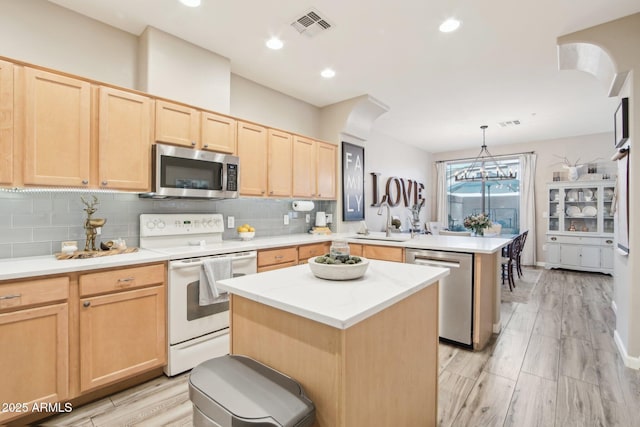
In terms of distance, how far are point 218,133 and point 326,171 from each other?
5.59 ft

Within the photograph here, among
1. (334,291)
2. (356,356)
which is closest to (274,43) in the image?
(334,291)

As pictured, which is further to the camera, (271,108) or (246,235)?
(271,108)

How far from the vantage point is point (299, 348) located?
1.18 meters

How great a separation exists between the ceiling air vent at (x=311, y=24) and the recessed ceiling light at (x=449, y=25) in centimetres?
96

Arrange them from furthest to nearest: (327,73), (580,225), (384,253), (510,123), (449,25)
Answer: (580,225) < (510,123) < (327,73) < (384,253) < (449,25)

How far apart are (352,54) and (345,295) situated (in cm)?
272

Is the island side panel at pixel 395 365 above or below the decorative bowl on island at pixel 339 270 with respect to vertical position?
below

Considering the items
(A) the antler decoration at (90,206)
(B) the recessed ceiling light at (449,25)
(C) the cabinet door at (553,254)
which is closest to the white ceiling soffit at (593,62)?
(B) the recessed ceiling light at (449,25)

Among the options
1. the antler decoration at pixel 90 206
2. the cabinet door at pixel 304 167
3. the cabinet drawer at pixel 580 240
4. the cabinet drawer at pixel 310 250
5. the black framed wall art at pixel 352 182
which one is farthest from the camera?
the cabinet drawer at pixel 580 240

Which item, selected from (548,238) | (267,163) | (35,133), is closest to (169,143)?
(35,133)

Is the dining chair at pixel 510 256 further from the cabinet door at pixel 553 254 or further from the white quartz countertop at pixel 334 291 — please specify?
the white quartz countertop at pixel 334 291

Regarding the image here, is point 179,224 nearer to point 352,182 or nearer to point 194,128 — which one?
point 194,128

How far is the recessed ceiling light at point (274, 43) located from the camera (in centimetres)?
289

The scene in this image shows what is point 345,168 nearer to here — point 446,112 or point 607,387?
point 446,112
